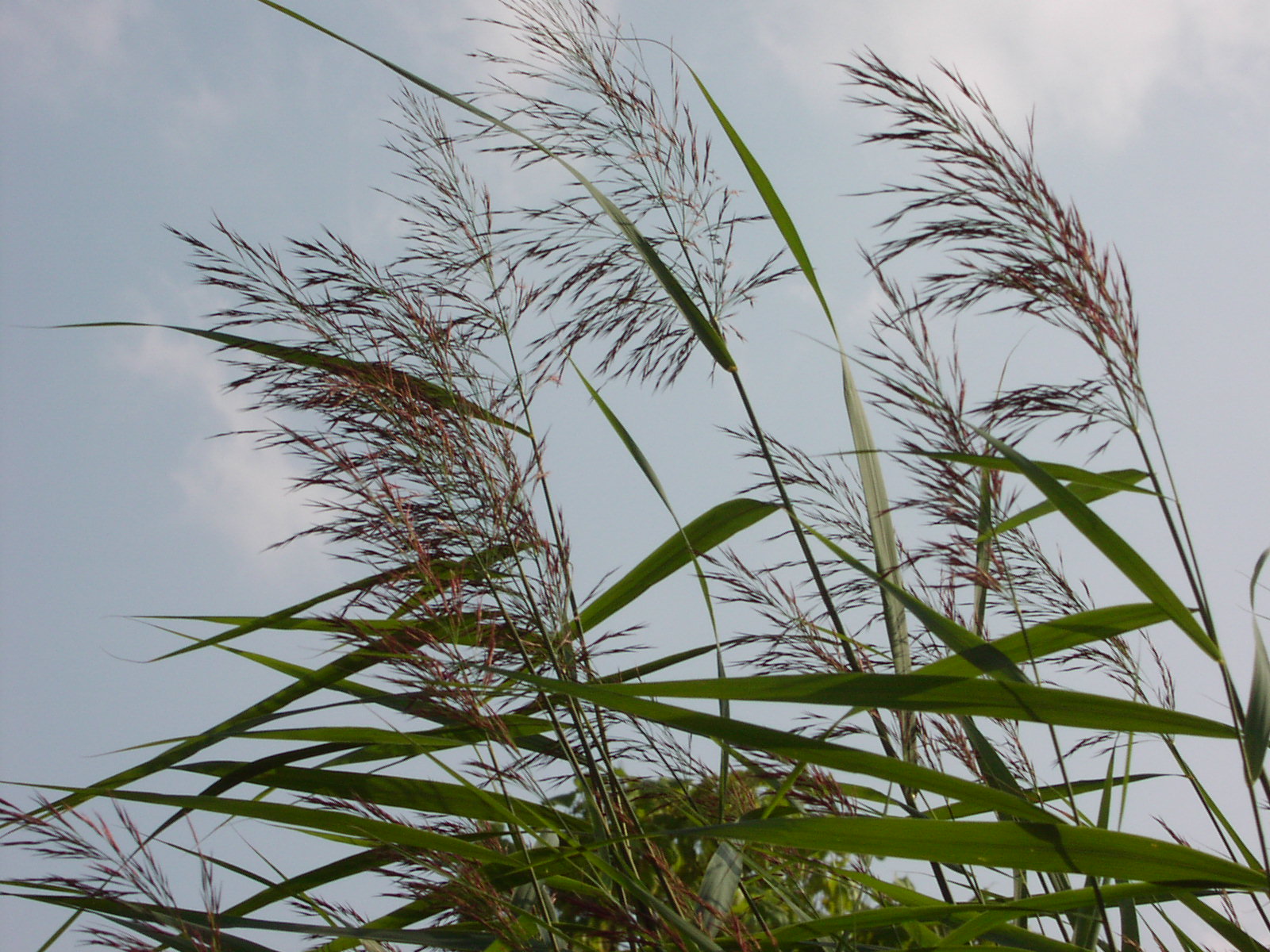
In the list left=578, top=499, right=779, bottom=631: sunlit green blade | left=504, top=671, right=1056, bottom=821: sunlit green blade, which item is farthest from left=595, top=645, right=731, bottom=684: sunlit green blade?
left=504, top=671, right=1056, bottom=821: sunlit green blade

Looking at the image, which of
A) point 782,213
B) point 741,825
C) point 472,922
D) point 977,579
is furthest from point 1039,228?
point 472,922

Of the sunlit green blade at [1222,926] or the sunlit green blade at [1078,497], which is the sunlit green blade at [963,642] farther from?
the sunlit green blade at [1222,926]

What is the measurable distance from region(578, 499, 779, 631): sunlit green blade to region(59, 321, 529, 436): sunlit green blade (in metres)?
0.34

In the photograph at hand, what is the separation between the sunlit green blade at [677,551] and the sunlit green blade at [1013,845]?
556 mm

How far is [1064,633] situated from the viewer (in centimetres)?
117

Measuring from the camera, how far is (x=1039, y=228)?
1338mm

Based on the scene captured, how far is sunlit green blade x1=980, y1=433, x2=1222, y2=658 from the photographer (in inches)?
39.2

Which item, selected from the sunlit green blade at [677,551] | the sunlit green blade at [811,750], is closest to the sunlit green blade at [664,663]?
the sunlit green blade at [677,551]

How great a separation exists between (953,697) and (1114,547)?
248 mm

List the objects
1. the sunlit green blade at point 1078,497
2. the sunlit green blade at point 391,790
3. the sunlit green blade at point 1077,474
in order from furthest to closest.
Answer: the sunlit green blade at point 391,790, the sunlit green blade at point 1078,497, the sunlit green blade at point 1077,474

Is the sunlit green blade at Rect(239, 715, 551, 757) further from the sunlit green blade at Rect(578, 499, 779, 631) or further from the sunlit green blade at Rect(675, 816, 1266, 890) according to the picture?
the sunlit green blade at Rect(675, 816, 1266, 890)

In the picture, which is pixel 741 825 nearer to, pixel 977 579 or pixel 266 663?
pixel 977 579

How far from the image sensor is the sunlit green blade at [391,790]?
138cm

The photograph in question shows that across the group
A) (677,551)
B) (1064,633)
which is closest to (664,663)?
(677,551)
